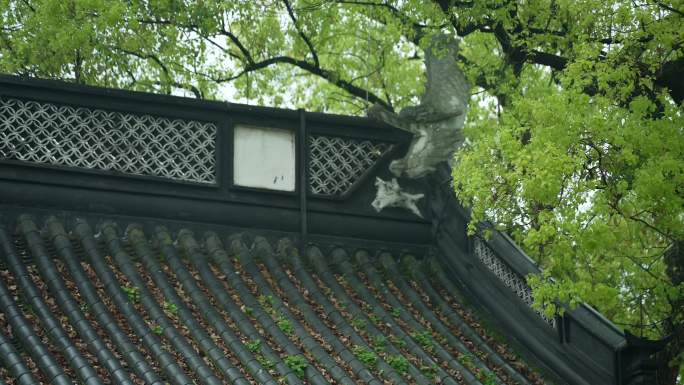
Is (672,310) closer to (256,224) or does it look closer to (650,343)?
(650,343)

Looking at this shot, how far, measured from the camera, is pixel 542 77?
842 inches

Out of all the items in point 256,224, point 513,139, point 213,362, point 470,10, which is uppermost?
point 470,10

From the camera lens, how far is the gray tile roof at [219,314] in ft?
33.9

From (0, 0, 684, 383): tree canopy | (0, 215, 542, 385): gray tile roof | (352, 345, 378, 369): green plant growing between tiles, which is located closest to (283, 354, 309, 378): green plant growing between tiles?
(0, 215, 542, 385): gray tile roof

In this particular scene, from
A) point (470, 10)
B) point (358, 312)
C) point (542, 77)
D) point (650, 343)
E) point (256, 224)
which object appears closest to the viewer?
point (650, 343)

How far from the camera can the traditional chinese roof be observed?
10812 millimetres

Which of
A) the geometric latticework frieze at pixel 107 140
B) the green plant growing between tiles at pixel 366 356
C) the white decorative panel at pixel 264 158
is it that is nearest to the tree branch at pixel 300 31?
the white decorative panel at pixel 264 158

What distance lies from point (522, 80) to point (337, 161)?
5559mm

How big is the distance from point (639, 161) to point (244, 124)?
14.7 ft

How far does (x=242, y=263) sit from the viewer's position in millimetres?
12633

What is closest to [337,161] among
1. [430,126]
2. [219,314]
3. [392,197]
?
[392,197]

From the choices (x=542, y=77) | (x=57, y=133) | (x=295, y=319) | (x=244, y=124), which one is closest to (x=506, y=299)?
(x=295, y=319)

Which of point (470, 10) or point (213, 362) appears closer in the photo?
point (213, 362)

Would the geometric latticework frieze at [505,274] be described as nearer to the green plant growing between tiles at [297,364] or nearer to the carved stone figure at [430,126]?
the carved stone figure at [430,126]
